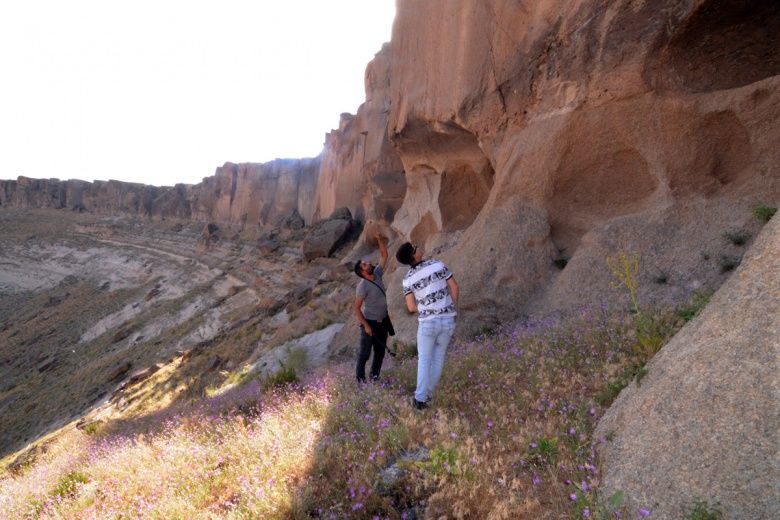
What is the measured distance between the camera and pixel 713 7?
251 inches

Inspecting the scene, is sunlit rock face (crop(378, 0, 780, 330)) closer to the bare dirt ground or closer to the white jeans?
the white jeans

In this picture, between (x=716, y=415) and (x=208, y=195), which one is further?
(x=208, y=195)

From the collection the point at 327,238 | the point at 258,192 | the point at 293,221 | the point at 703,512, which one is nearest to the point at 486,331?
the point at 703,512

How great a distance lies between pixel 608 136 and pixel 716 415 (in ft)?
19.8

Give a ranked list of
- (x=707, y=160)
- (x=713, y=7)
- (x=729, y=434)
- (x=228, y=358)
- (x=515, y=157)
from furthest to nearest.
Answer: (x=228, y=358) < (x=515, y=157) < (x=707, y=160) < (x=713, y=7) < (x=729, y=434)

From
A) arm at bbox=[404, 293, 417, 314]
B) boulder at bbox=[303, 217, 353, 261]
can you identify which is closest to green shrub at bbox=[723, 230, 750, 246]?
arm at bbox=[404, 293, 417, 314]

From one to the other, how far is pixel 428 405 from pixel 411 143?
10.2 metres

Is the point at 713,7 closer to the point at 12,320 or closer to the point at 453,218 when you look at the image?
the point at 453,218

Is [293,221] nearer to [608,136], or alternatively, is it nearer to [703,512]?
[608,136]

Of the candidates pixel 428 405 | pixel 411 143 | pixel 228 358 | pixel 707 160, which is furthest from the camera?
pixel 228 358

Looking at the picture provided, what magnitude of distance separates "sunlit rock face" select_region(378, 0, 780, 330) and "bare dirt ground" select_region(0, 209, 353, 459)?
5.07 metres

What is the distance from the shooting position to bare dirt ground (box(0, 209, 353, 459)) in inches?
607

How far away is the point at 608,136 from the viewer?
24.8ft

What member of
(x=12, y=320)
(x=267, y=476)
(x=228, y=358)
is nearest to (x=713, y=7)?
(x=267, y=476)
